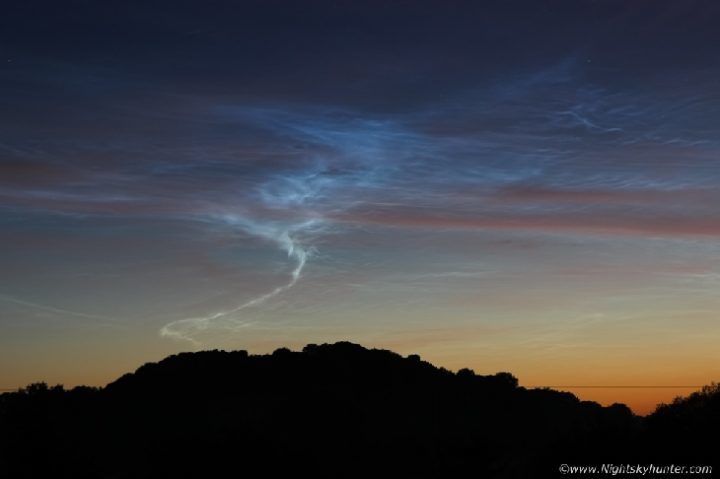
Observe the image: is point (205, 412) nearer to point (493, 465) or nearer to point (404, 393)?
point (404, 393)

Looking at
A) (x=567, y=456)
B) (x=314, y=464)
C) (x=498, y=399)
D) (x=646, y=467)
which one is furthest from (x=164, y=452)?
(x=498, y=399)

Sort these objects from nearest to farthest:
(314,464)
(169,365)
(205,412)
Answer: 1. (314,464)
2. (205,412)
3. (169,365)

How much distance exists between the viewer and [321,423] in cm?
12419

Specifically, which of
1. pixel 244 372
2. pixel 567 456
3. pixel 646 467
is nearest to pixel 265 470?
pixel 567 456

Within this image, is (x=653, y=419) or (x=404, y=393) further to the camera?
(x=404, y=393)

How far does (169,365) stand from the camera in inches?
6097

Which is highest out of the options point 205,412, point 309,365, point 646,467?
point 309,365

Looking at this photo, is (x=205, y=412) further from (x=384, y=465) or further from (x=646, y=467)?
(x=646, y=467)

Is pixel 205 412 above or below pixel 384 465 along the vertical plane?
above

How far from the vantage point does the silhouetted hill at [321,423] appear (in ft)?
225

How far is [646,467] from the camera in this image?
55.4 m

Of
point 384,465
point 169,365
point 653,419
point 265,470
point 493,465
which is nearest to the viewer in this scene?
point 653,419

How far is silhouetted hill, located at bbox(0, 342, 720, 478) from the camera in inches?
2694

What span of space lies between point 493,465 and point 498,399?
7896 centimetres
